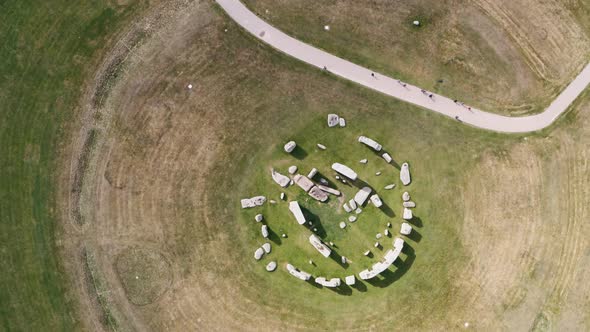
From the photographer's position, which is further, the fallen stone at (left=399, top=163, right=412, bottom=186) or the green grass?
the fallen stone at (left=399, top=163, right=412, bottom=186)

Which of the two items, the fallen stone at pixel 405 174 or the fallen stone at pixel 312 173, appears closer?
the fallen stone at pixel 312 173

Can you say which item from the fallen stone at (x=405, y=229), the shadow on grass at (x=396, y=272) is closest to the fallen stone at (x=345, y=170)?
the fallen stone at (x=405, y=229)

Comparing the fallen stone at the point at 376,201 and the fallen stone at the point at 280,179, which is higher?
the fallen stone at the point at 376,201

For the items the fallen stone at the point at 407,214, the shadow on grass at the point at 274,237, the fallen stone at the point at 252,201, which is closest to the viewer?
the fallen stone at the point at 407,214

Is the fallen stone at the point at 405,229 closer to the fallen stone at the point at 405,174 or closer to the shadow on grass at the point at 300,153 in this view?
the fallen stone at the point at 405,174

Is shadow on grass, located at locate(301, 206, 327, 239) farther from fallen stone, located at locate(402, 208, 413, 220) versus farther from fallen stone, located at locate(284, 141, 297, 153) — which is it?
fallen stone, located at locate(402, 208, 413, 220)

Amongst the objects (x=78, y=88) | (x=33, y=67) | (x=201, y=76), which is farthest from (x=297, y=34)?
(x=33, y=67)

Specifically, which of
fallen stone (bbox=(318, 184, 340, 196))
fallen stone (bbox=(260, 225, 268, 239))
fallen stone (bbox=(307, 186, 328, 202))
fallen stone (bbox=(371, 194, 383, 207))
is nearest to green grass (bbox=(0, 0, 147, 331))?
fallen stone (bbox=(260, 225, 268, 239))
